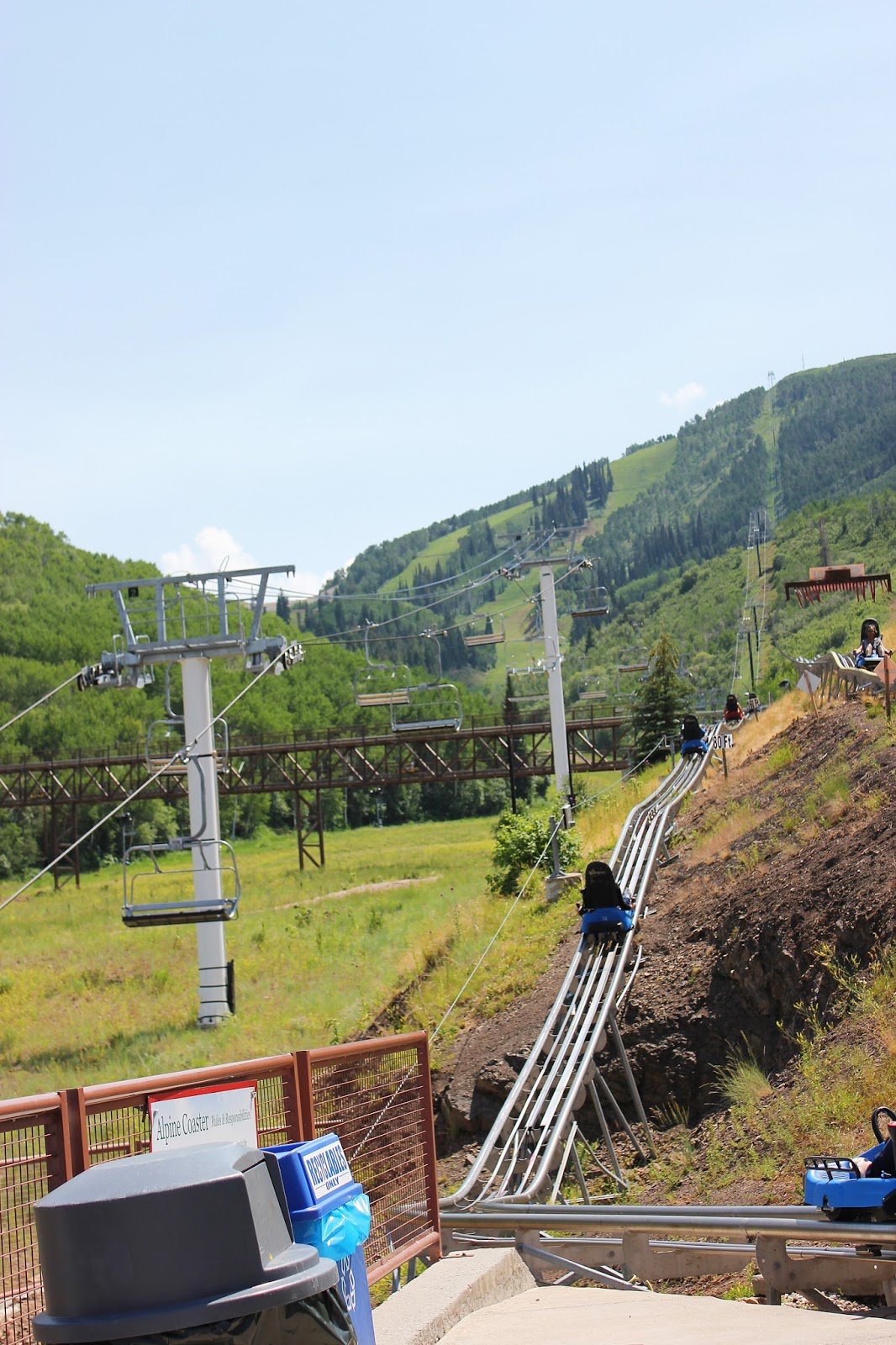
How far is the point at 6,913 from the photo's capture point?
57812mm

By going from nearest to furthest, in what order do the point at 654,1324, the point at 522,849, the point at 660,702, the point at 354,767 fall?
the point at 654,1324, the point at 522,849, the point at 660,702, the point at 354,767

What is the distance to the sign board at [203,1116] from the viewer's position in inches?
179

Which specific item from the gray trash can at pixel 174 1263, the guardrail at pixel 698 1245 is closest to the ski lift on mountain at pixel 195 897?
the guardrail at pixel 698 1245

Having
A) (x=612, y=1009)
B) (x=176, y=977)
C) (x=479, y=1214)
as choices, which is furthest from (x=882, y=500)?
(x=479, y=1214)

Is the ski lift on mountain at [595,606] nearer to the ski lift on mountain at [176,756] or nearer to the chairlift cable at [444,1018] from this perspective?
the ski lift on mountain at [176,756]

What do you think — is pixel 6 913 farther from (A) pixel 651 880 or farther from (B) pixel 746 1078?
(B) pixel 746 1078

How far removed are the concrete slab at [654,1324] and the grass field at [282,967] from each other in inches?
445

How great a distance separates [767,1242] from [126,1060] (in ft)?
74.9

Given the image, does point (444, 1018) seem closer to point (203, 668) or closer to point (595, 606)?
point (203, 668)

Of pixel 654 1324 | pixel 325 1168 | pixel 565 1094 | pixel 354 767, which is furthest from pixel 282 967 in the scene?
pixel 325 1168

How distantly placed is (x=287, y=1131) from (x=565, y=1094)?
30.1 ft

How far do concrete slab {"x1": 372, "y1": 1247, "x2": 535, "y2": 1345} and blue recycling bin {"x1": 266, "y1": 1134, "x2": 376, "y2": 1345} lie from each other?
1.54 meters

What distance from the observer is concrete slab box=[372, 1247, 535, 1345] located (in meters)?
5.73

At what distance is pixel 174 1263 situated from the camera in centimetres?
315
